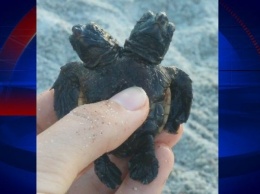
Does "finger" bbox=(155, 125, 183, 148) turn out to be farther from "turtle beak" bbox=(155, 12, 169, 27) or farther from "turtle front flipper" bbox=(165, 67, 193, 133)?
"turtle beak" bbox=(155, 12, 169, 27)

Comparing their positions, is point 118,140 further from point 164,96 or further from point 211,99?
point 211,99

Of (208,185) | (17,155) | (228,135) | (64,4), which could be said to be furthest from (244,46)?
(64,4)

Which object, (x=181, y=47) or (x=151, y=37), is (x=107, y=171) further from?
(x=181, y=47)

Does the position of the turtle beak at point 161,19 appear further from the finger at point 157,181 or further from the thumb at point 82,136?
the finger at point 157,181

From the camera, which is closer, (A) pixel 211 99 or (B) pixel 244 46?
(B) pixel 244 46

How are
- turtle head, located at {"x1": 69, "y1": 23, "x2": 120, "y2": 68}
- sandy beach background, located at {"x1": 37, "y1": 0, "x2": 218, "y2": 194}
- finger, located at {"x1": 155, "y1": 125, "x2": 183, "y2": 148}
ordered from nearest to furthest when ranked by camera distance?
turtle head, located at {"x1": 69, "y1": 23, "x2": 120, "y2": 68} < finger, located at {"x1": 155, "y1": 125, "x2": 183, "y2": 148} < sandy beach background, located at {"x1": 37, "y1": 0, "x2": 218, "y2": 194}

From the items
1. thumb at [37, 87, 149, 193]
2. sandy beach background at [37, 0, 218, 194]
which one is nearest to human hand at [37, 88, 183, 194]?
thumb at [37, 87, 149, 193]
